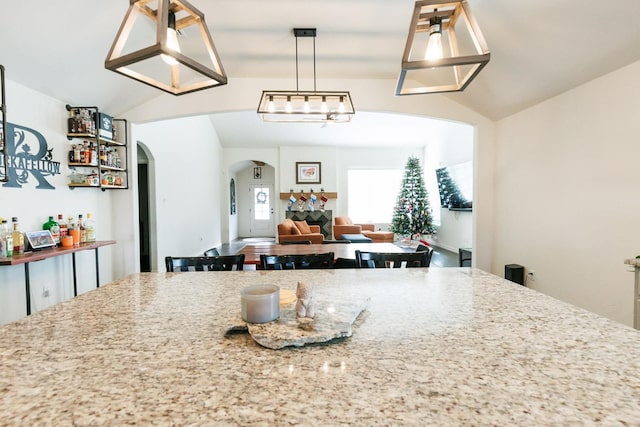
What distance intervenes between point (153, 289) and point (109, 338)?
499 millimetres

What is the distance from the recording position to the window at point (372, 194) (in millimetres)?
9359

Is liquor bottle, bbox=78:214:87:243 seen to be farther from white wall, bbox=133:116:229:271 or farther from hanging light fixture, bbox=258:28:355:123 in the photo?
hanging light fixture, bbox=258:28:355:123

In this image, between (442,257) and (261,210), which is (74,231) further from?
(261,210)

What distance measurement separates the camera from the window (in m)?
9.36

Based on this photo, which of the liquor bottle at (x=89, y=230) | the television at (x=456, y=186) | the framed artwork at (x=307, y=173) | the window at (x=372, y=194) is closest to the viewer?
the liquor bottle at (x=89, y=230)

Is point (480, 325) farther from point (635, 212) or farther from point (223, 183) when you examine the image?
point (223, 183)

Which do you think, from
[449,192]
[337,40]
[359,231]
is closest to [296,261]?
[337,40]

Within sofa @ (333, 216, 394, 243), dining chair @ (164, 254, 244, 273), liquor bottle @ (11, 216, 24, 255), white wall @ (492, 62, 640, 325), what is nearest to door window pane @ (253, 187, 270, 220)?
sofa @ (333, 216, 394, 243)

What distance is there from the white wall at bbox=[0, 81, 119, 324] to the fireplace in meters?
5.29

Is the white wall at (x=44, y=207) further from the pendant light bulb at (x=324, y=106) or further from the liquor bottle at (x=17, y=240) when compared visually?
the pendant light bulb at (x=324, y=106)

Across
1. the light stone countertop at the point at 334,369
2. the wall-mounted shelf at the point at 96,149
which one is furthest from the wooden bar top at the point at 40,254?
the light stone countertop at the point at 334,369

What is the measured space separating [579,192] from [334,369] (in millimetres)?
3242

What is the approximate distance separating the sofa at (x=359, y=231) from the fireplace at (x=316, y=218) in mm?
867

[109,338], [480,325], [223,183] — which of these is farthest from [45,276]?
[223,183]
